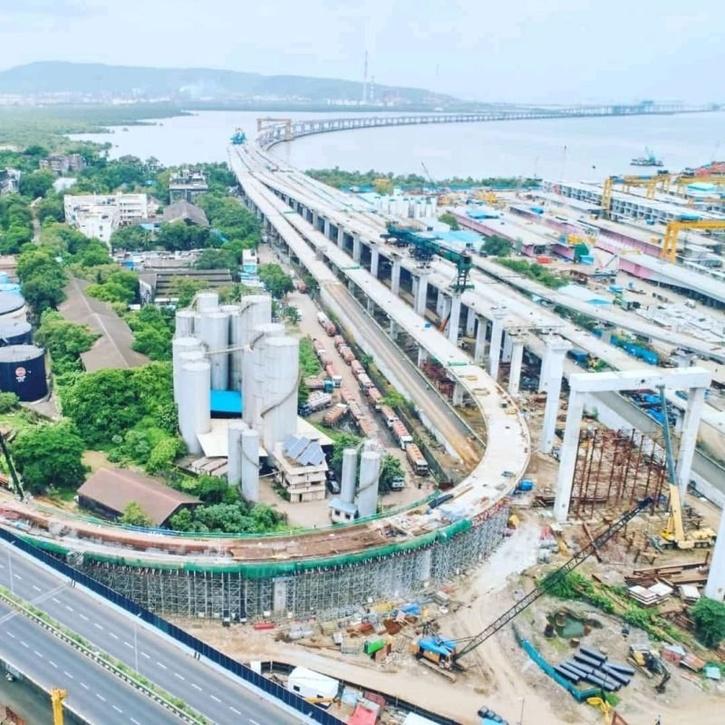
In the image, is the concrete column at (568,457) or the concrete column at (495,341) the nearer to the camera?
the concrete column at (568,457)

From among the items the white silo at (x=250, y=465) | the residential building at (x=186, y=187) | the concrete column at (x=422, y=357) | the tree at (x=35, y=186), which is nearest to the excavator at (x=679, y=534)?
the white silo at (x=250, y=465)

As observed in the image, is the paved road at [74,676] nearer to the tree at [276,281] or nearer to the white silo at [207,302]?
the white silo at [207,302]

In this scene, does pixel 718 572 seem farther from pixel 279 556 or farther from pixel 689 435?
pixel 279 556

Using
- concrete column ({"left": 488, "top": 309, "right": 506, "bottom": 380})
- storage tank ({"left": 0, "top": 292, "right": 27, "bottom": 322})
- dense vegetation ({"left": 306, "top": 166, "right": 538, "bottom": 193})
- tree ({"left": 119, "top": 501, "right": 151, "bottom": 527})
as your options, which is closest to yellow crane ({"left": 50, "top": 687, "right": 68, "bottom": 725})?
tree ({"left": 119, "top": 501, "right": 151, "bottom": 527})

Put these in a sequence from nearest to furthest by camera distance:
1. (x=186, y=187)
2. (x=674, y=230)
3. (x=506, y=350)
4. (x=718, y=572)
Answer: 1. (x=718, y=572)
2. (x=506, y=350)
3. (x=674, y=230)
4. (x=186, y=187)

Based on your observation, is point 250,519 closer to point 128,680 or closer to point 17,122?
point 128,680

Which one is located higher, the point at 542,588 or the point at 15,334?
the point at 15,334

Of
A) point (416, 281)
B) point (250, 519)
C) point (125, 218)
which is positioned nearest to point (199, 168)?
point (125, 218)

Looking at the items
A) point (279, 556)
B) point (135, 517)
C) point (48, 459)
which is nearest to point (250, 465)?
point (135, 517)
